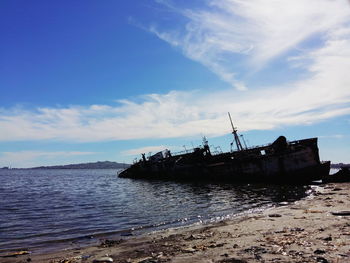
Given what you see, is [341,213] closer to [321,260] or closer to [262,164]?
[321,260]

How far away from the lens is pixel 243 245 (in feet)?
29.6

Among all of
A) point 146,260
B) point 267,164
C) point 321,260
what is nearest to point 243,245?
point 321,260

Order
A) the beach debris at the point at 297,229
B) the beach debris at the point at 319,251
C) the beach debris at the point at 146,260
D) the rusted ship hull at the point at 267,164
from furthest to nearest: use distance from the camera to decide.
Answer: the rusted ship hull at the point at 267,164, the beach debris at the point at 297,229, the beach debris at the point at 146,260, the beach debris at the point at 319,251

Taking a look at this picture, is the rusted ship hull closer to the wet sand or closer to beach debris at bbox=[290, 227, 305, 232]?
the wet sand

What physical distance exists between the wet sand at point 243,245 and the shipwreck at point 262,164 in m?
21.4

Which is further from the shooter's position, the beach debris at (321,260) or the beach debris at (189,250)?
the beach debris at (189,250)

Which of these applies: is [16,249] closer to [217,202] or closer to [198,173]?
[217,202]

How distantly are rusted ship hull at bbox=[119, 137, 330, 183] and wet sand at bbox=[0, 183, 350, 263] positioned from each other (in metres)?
21.4

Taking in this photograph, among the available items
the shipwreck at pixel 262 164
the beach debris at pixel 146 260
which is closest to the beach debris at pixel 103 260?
the beach debris at pixel 146 260

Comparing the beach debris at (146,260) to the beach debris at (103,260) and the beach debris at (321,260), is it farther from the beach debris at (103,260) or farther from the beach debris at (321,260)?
the beach debris at (321,260)

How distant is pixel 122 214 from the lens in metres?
19.6

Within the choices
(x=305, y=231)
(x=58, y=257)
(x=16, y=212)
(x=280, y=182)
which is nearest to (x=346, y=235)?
(x=305, y=231)

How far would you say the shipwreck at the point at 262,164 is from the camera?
1340 inches

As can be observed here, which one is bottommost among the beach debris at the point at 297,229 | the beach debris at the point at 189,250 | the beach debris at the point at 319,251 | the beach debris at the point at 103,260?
the beach debris at the point at 103,260
